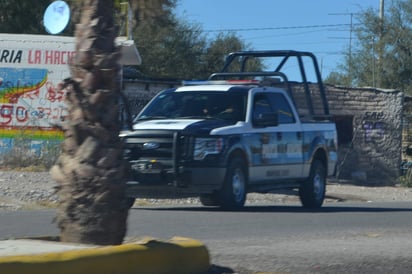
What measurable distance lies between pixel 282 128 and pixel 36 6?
16913mm

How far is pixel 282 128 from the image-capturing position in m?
16.2

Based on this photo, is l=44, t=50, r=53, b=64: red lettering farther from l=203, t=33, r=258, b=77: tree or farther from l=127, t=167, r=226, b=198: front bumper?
l=203, t=33, r=258, b=77: tree

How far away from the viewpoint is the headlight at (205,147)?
47.2 ft

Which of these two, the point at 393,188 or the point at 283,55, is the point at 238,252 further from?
the point at 393,188

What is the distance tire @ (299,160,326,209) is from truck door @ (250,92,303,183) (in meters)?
→ 0.37

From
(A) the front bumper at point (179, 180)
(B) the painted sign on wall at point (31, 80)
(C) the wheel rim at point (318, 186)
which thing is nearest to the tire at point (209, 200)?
(A) the front bumper at point (179, 180)

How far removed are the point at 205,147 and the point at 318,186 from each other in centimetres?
360

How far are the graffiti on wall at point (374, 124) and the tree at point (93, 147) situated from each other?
73.4 ft

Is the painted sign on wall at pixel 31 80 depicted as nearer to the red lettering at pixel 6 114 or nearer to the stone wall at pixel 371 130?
the red lettering at pixel 6 114

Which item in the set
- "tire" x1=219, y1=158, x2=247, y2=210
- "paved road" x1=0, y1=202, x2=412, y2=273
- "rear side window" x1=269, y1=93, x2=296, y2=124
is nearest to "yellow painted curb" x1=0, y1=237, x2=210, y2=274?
"paved road" x1=0, y1=202, x2=412, y2=273

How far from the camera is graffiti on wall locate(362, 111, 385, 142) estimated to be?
2862cm

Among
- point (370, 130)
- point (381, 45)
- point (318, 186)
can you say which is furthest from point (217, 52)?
point (318, 186)

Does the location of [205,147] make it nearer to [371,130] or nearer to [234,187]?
[234,187]

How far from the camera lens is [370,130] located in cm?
2870
